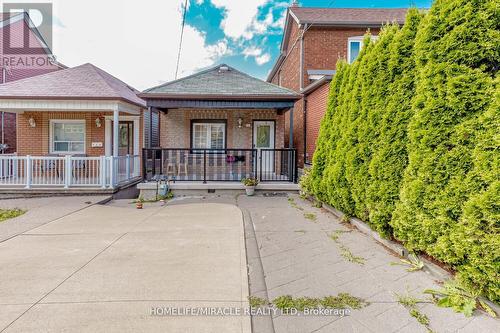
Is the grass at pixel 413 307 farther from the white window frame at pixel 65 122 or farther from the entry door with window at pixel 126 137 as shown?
the white window frame at pixel 65 122

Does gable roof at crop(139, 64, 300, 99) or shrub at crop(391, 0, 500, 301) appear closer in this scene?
shrub at crop(391, 0, 500, 301)

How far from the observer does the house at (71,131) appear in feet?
29.5

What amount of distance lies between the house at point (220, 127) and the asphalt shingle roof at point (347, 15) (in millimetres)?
4210

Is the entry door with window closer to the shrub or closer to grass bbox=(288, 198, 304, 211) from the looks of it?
grass bbox=(288, 198, 304, 211)

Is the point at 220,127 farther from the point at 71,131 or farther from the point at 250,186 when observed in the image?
the point at 71,131

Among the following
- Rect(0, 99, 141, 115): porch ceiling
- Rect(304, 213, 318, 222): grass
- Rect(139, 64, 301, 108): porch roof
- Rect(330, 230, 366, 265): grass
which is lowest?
Rect(330, 230, 366, 265): grass

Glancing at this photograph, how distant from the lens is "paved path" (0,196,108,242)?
5.42 m

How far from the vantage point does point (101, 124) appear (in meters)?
11.2

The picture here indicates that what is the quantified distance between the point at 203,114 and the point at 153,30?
3999mm

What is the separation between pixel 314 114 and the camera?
32.7 ft

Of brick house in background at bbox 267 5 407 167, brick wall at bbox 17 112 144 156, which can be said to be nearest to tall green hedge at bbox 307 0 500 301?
brick house in background at bbox 267 5 407 167

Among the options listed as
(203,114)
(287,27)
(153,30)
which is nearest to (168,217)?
(203,114)

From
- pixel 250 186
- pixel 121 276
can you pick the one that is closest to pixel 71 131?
pixel 250 186

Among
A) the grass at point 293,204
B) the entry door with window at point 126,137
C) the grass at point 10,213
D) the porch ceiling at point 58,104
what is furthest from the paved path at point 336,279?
the entry door with window at point 126,137
